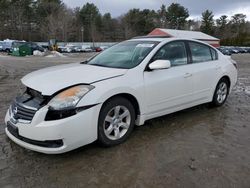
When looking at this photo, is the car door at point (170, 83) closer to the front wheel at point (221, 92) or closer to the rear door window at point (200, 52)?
the rear door window at point (200, 52)

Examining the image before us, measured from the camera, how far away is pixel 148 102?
13.4ft

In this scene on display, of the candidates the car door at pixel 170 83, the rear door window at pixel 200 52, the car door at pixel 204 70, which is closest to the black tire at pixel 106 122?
the car door at pixel 170 83

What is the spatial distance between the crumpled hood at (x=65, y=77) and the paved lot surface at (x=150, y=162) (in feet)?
2.93

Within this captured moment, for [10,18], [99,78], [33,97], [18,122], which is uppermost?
[10,18]

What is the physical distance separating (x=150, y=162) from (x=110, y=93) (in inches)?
39.8

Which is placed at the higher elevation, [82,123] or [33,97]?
[33,97]

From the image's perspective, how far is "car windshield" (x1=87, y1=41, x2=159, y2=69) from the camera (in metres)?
4.23

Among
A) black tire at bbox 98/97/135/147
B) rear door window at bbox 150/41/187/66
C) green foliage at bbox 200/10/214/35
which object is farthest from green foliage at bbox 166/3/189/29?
black tire at bbox 98/97/135/147

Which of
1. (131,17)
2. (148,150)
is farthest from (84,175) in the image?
(131,17)

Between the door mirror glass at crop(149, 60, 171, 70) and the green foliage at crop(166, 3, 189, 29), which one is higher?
the green foliage at crop(166, 3, 189, 29)

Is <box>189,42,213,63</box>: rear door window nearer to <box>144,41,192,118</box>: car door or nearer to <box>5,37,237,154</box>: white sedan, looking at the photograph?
<box>5,37,237,154</box>: white sedan

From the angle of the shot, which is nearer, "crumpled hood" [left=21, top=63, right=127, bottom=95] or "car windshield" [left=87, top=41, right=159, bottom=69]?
"crumpled hood" [left=21, top=63, right=127, bottom=95]

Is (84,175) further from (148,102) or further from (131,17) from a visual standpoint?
(131,17)

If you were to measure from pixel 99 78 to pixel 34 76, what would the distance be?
38.5 inches
